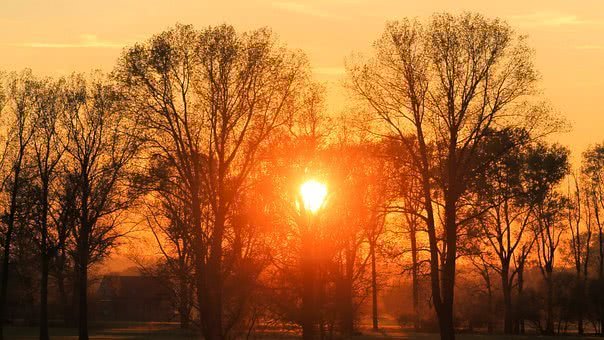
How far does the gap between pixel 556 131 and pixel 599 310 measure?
40.4 m

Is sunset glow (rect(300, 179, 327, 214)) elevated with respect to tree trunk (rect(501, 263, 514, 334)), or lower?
elevated

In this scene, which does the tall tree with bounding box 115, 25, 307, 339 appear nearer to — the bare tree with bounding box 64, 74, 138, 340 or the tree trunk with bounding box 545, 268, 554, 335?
the bare tree with bounding box 64, 74, 138, 340

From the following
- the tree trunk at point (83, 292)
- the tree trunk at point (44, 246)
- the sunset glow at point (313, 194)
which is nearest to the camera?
the sunset glow at point (313, 194)

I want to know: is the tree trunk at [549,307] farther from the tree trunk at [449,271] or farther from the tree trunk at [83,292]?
the tree trunk at [83,292]

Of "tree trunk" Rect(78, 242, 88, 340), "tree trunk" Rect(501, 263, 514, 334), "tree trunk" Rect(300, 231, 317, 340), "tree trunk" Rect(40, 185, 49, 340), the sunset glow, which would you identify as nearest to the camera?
"tree trunk" Rect(300, 231, 317, 340)

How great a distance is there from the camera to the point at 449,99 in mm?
33844

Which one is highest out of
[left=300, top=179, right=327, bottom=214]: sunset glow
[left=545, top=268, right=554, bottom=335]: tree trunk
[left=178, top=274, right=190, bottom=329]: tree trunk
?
[left=300, top=179, right=327, bottom=214]: sunset glow

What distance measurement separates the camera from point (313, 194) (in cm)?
4903

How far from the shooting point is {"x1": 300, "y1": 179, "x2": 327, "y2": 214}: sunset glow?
158ft

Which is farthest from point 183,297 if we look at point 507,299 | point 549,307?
point 549,307

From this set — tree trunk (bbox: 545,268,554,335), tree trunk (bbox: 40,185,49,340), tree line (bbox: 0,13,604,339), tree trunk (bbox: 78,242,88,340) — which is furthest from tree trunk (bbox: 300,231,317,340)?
tree trunk (bbox: 545,268,554,335)

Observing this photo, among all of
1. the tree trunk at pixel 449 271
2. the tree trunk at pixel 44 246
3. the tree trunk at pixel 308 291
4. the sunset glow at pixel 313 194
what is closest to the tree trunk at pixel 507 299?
the sunset glow at pixel 313 194

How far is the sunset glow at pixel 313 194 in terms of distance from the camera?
1900 inches

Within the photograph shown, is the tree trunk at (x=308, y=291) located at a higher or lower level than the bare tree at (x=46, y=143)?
lower
